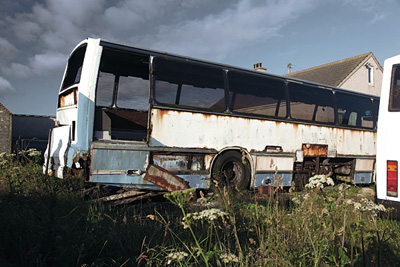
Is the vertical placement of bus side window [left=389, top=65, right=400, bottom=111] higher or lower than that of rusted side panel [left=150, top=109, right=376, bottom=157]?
higher

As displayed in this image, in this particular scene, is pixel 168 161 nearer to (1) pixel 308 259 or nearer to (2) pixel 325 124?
(1) pixel 308 259

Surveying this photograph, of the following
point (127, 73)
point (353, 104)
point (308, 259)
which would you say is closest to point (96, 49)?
point (127, 73)

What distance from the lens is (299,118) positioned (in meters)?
7.54

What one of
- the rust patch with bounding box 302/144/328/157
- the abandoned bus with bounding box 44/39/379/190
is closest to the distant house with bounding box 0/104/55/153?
the abandoned bus with bounding box 44/39/379/190

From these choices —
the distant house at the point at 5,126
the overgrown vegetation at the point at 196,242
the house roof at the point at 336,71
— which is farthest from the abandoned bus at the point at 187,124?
the house roof at the point at 336,71

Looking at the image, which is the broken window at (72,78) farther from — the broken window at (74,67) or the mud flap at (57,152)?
the mud flap at (57,152)

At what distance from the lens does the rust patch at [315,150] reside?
756 cm

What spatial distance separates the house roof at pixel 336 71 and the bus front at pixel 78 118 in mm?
21970

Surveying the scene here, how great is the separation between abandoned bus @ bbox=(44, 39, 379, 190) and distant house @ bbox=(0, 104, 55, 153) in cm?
907

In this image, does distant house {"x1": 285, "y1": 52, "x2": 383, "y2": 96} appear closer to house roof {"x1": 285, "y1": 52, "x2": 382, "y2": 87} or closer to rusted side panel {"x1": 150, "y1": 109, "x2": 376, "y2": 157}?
house roof {"x1": 285, "y1": 52, "x2": 382, "y2": 87}

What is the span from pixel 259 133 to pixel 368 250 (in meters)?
4.23

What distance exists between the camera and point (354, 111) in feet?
29.0

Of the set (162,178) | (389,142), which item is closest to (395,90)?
(389,142)

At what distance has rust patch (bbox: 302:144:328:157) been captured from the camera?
7.56m
